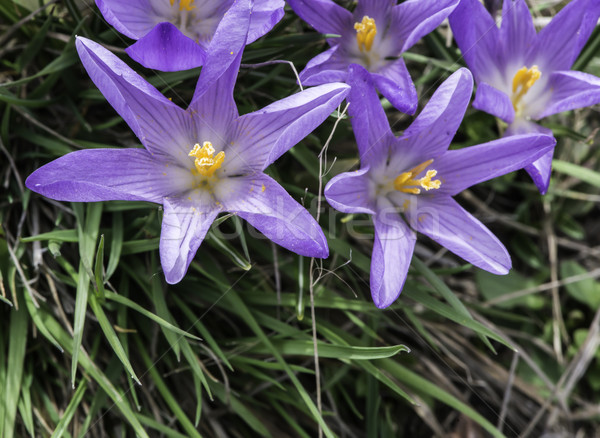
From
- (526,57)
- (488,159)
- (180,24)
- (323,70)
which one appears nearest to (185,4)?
(180,24)

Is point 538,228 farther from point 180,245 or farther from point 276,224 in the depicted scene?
point 180,245

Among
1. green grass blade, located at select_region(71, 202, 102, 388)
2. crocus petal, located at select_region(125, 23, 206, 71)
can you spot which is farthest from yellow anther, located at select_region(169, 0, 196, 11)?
green grass blade, located at select_region(71, 202, 102, 388)

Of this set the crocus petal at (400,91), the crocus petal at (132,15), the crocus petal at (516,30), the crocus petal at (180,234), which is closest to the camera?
the crocus petal at (180,234)

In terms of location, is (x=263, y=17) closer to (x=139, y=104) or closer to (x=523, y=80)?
(x=139, y=104)

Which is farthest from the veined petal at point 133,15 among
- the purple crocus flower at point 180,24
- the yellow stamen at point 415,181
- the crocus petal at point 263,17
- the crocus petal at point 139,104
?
the yellow stamen at point 415,181

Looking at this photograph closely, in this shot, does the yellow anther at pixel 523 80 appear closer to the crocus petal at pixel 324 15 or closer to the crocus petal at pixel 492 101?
the crocus petal at pixel 492 101

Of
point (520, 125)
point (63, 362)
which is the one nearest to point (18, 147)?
point (63, 362)

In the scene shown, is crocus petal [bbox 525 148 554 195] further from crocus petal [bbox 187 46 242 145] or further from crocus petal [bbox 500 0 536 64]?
crocus petal [bbox 187 46 242 145]
